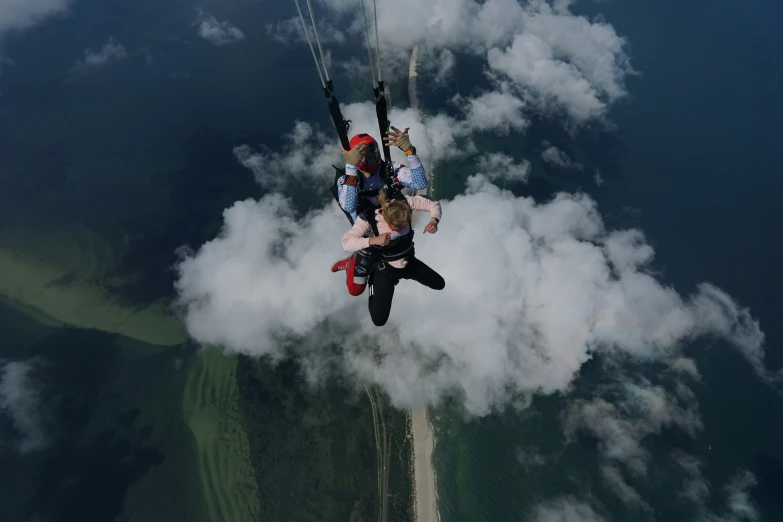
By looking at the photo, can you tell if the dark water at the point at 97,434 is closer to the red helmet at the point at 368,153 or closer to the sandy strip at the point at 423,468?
the sandy strip at the point at 423,468

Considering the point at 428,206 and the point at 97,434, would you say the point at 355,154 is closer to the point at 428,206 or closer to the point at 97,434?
the point at 428,206

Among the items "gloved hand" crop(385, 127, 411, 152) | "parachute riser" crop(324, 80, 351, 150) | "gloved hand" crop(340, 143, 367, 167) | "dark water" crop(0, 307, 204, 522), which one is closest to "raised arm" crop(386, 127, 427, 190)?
"gloved hand" crop(385, 127, 411, 152)

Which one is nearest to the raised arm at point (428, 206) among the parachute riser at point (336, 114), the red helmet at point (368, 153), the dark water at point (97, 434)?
the red helmet at point (368, 153)

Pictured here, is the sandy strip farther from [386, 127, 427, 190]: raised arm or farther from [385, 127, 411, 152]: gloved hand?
[385, 127, 411, 152]: gloved hand

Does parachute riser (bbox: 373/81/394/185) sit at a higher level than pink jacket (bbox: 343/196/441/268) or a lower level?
higher

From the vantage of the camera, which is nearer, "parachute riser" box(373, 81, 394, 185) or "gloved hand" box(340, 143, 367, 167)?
"parachute riser" box(373, 81, 394, 185)

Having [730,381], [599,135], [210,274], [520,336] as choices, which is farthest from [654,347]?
[210,274]

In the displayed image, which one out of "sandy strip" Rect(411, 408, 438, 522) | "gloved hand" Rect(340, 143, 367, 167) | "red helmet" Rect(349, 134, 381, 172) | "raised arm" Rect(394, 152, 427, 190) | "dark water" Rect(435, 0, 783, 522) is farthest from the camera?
"dark water" Rect(435, 0, 783, 522)

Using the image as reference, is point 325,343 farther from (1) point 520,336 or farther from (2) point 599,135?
(2) point 599,135

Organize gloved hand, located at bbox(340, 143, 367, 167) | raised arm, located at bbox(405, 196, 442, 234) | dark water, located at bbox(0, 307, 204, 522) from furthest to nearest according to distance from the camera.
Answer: dark water, located at bbox(0, 307, 204, 522)
raised arm, located at bbox(405, 196, 442, 234)
gloved hand, located at bbox(340, 143, 367, 167)
